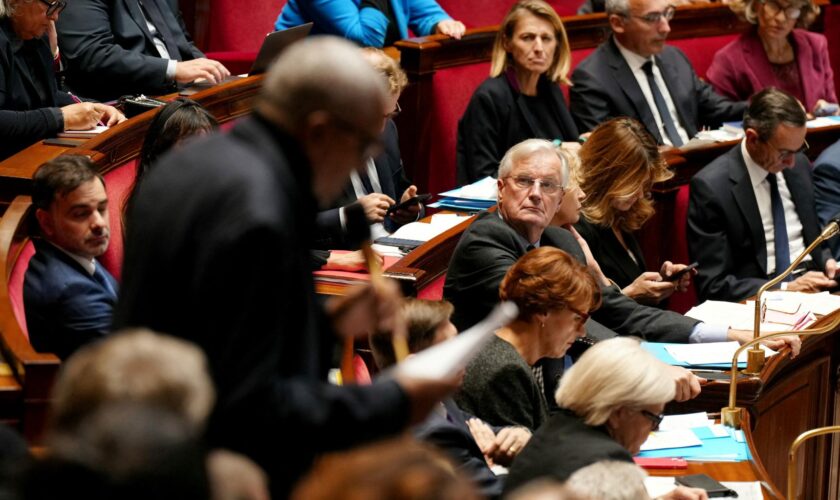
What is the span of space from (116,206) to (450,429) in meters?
1.20

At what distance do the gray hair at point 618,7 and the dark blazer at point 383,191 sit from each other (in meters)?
1.13

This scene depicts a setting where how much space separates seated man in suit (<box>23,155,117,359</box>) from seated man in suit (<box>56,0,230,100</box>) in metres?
1.30

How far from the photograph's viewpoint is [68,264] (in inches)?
91.0

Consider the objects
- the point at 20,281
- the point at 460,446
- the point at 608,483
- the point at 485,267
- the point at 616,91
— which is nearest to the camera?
the point at 608,483

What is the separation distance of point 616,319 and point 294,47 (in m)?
1.90

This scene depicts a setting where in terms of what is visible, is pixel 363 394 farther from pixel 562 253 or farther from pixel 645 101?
pixel 645 101

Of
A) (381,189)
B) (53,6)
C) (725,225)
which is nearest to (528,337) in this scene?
(381,189)

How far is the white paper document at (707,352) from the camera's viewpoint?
2842 millimetres

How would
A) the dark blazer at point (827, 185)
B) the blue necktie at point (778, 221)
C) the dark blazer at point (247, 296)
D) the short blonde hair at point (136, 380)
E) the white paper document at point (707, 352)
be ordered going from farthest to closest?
the dark blazer at point (827, 185) → the blue necktie at point (778, 221) → the white paper document at point (707, 352) → the dark blazer at point (247, 296) → the short blonde hair at point (136, 380)

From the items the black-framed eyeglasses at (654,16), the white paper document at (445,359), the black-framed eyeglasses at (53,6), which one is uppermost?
the black-framed eyeglasses at (53,6)

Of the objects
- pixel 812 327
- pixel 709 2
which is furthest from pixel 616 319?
pixel 709 2

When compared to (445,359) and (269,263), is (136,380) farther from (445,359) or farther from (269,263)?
(445,359)

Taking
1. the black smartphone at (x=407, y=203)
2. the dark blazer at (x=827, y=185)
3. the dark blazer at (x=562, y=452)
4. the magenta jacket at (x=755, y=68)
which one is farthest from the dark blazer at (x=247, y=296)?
the magenta jacket at (x=755, y=68)

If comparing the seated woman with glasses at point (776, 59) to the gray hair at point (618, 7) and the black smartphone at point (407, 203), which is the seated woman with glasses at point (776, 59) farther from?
the black smartphone at point (407, 203)
